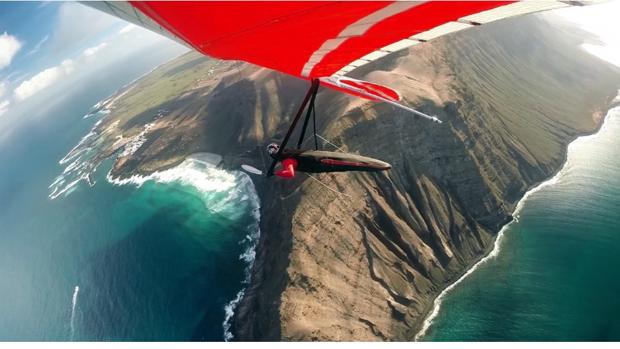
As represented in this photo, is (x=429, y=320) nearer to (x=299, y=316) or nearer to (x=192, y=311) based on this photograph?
(x=299, y=316)

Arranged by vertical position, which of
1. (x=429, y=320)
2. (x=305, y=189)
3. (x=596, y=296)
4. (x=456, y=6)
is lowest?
(x=596, y=296)

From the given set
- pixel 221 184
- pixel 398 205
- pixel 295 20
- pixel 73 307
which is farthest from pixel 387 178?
pixel 73 307

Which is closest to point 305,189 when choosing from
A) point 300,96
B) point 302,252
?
point 302,252

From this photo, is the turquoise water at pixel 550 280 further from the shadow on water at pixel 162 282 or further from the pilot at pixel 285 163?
the pilot at pixel 285 163

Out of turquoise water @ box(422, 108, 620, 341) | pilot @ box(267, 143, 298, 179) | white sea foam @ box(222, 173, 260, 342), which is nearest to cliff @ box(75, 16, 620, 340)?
white sea foam @ box(222, 173, 260, 342)

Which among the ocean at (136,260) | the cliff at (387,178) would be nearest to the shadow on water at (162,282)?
the ocean at (136,260)

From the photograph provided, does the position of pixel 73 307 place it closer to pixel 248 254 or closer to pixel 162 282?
pixel 162 282
